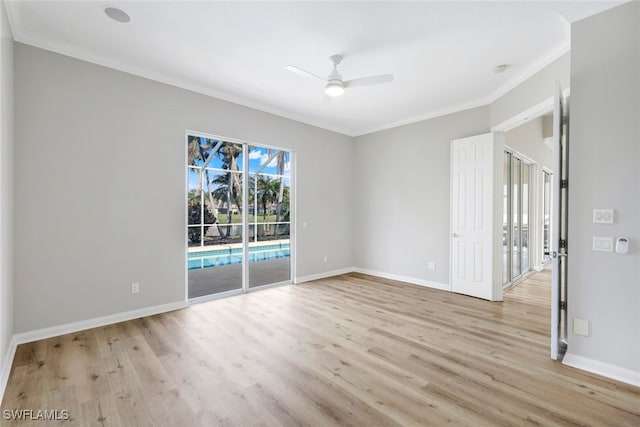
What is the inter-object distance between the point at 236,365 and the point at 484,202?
4.03 metres

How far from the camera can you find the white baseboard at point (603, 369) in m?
2.22

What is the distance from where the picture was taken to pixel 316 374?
2.37 m

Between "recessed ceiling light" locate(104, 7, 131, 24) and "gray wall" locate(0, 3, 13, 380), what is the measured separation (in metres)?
0.71

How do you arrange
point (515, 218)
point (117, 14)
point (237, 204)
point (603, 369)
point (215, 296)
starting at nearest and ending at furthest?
point (603, 369), point (117, 14), point (215, 296), point (237, 204), point (515, 218)

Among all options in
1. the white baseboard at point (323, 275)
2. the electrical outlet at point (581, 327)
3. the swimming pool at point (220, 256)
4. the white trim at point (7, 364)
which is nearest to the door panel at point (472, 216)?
the electrical outlet at point (581, 327)

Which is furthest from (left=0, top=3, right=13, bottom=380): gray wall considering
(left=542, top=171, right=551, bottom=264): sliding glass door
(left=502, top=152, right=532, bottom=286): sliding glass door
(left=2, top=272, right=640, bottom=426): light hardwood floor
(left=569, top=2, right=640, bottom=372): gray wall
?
(left=542, top=171, right=551, bottom=264): sliding glass door

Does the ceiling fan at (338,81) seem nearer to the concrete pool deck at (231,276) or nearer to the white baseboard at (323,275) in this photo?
the concrete pool deck at (231,276)

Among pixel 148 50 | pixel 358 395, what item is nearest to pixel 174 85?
pixel 148 50

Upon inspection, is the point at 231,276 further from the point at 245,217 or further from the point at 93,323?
the point at 93,323

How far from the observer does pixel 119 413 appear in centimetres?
191

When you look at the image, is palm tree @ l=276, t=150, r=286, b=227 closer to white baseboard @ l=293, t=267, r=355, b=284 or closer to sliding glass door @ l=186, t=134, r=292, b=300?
sliding glass door @ l=186, t=134, r=292, b=300

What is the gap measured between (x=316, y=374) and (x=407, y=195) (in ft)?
12.8

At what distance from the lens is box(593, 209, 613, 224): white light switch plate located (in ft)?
7.66

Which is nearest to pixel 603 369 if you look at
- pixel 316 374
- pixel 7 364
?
pixel 316 374
